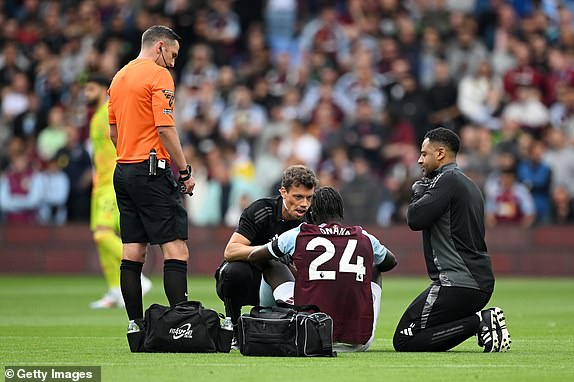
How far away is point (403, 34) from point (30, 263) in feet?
26.4

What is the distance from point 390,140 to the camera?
79.2ft

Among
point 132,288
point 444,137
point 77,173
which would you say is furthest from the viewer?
point 77,173

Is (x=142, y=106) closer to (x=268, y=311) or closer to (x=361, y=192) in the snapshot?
(x=268, y=311)

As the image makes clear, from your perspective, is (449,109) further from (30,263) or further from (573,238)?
(30,263)

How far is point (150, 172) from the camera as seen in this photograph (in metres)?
11.4

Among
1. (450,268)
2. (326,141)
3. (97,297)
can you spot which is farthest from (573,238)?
(450,268)

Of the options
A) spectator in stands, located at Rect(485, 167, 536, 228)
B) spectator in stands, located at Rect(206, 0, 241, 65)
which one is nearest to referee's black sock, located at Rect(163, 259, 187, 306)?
spectator in stands, located at Rect(485, 167, 536, 228)

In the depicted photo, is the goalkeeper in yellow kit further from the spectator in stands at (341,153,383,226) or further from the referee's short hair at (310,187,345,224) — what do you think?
the spectator in stands at (341,153,383,226)

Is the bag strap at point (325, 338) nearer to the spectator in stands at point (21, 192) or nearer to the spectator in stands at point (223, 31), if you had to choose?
the spectator in stands at point (21, 192)

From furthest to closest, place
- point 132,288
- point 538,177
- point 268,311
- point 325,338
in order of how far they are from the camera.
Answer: point 538,177, point 132,288, point 268,311, point 325,338

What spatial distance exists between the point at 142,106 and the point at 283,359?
2605mm

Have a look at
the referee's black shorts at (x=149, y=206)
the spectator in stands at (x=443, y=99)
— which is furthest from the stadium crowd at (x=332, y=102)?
the referee's black shorts at (x=149, y=206)

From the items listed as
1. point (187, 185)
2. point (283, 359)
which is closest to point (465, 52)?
point (187, 185)

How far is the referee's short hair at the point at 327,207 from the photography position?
35.4 ft
